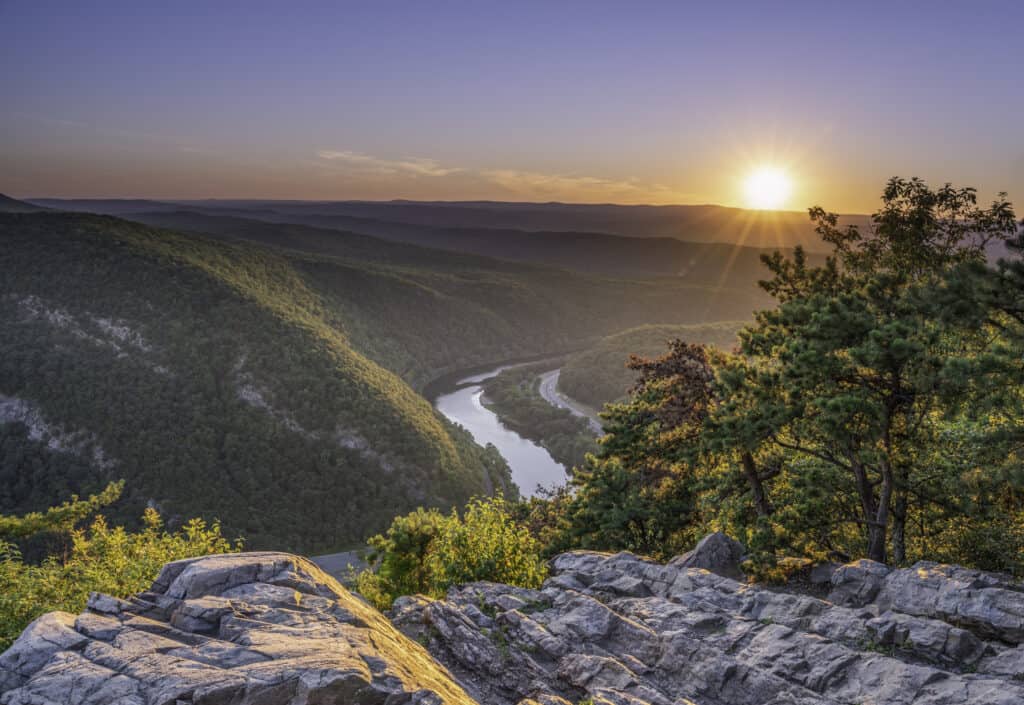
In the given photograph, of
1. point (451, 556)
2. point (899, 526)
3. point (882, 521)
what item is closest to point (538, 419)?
point (451, 556)

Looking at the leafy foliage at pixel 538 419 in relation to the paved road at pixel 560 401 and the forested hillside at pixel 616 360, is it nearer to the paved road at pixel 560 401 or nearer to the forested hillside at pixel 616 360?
the paved road at pixel 560 401

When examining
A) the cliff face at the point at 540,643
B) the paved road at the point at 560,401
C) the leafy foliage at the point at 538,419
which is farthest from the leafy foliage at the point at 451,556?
the paved road at the point at 560,401

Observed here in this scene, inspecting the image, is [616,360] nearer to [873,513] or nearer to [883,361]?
[873,513]

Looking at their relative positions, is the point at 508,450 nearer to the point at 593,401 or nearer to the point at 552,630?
the point at 593,401

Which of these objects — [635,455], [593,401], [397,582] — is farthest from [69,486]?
[593,401]

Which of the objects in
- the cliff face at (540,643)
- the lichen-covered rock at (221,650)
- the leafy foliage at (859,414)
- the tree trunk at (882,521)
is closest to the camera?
the lichen-covered rock at (221,650)

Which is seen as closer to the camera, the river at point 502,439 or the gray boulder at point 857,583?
the gray boulder at point 857,583

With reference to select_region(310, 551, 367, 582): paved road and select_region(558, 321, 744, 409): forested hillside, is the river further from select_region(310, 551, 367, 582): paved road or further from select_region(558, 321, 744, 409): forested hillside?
select_region(558, 321, 744, 409): forested hillside

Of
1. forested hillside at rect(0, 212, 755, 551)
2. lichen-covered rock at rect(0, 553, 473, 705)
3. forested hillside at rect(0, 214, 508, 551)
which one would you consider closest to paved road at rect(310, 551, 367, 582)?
forested hillside at rect(0, 212, 755, 551)

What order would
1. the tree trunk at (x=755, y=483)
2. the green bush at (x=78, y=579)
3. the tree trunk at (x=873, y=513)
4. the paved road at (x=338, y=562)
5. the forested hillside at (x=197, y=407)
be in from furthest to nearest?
the forested hillside at (x=197, y=407) < the paved road at (x=338, y=562) < the tree trunk at (x=755, y=483) < the green bush at (x=78, y=579) < the tree trunk at (x=873, y=513)
